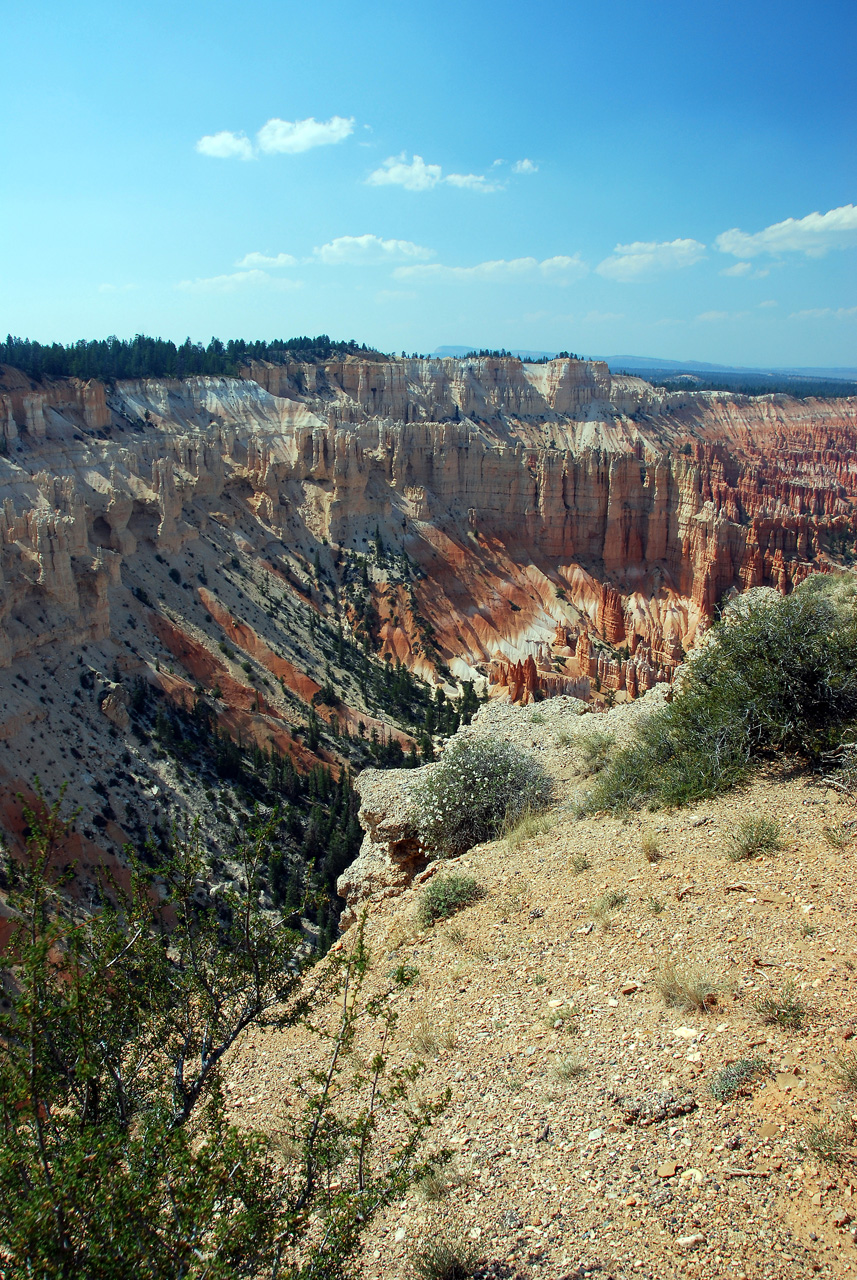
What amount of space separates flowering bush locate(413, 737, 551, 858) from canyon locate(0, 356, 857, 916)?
15402 mm

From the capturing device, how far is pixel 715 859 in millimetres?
8805

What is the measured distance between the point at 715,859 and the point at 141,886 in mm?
6220

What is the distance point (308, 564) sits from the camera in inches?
2159

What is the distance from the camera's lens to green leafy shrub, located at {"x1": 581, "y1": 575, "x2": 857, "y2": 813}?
33.6 ft

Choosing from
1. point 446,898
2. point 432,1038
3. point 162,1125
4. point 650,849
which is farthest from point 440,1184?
point 650,849

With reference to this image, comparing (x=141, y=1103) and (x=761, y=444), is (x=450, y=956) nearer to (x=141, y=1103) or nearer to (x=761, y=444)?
(x=141, y=1103)

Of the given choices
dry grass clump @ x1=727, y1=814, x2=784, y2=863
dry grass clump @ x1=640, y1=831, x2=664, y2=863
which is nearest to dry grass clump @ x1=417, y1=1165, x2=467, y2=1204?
dry grass clump @ x1=640, y1=831, x2=664, y2=863

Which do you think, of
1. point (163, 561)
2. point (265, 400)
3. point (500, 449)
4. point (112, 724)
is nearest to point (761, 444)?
point (500, 449)

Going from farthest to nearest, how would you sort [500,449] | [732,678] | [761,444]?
[761,444]
[500,449]
[732,678]

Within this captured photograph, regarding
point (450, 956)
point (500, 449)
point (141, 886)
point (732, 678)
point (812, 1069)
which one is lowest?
point (450, 956)

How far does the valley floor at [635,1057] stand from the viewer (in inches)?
192

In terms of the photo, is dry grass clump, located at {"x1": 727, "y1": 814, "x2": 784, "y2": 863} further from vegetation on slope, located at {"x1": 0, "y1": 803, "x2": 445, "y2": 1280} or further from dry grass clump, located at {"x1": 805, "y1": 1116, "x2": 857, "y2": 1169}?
vegetation on slope, located at {"x1": 0, "y1": 803, "x2": 445, "y2": 1280}

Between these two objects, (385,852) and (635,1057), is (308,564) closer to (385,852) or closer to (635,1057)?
(385,852)

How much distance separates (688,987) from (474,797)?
6.35 m
